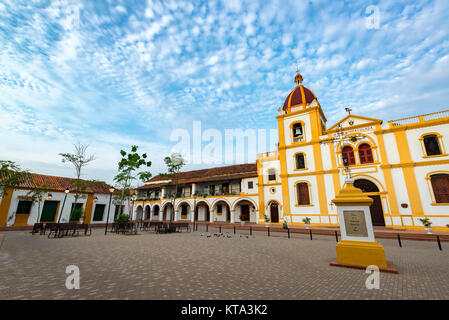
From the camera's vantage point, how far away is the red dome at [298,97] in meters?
21.5

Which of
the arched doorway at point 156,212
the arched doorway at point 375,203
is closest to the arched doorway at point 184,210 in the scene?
the arched doorway at point 156,212

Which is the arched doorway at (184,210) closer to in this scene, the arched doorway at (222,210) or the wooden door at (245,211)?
the arched doorway at (222,210)

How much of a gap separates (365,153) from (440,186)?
17.3 ft

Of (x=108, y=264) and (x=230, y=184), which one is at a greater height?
(x=230, y=184)

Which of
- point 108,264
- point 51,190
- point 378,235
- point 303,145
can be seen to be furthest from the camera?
point 51,190

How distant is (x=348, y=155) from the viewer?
1797 cm

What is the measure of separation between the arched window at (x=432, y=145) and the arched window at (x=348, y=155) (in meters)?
5.03

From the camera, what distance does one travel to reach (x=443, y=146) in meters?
14.6

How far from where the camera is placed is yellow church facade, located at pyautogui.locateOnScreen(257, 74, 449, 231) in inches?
575

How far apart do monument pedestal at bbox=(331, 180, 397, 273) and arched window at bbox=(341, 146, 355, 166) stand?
43.6 feet

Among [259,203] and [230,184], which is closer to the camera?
[259,203]
